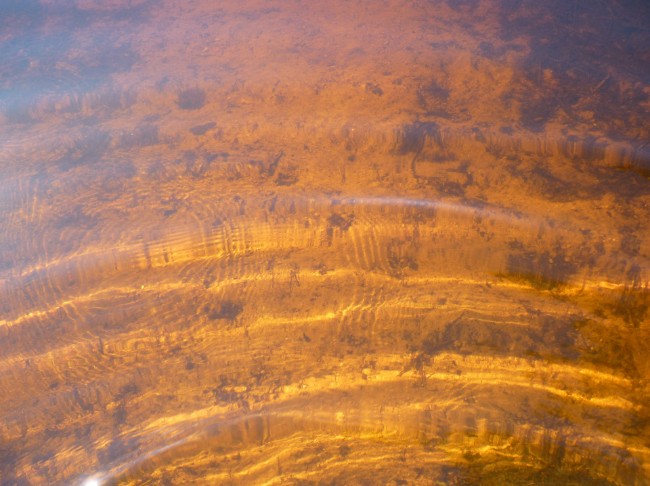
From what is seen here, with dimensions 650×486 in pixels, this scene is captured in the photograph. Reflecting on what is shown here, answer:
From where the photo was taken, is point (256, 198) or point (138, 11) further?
point (138, 11)

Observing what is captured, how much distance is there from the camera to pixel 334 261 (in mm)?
2445

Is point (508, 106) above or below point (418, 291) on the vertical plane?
above

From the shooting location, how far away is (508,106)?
10.4 feet

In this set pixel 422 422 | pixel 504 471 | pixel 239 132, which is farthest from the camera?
pixel 239 132

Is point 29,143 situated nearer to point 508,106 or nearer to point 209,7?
point 209,7

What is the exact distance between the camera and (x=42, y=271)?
2480 mm

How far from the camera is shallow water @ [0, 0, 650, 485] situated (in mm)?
1901

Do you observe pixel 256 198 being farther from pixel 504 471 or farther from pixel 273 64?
pixel 504 471

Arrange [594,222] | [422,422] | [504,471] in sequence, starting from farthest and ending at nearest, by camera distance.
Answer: [594,222]
[422,422]
[504,471]

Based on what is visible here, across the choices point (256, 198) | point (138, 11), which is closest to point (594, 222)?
point (256, 198)

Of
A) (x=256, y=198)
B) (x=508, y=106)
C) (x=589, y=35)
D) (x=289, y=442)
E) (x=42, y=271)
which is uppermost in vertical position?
(x=589, y=35)

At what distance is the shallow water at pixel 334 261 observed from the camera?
74.9 inches

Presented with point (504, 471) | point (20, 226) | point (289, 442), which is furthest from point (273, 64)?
point (504, 471)

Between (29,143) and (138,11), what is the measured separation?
1.96 m
